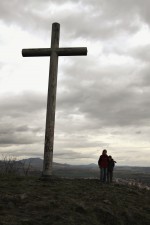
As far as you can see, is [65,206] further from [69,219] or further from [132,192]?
[132,192]

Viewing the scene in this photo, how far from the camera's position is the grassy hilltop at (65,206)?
7.05 meters

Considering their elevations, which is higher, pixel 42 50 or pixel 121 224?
pixel 42 50

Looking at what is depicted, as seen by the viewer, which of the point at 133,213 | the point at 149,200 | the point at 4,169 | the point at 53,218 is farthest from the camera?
the point at 4,169

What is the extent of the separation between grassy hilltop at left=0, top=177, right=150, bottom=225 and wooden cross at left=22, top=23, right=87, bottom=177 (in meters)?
1.96

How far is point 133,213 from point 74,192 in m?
2.00

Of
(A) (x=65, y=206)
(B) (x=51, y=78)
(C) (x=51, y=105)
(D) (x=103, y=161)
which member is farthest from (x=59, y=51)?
(A) (x=65, y=206)

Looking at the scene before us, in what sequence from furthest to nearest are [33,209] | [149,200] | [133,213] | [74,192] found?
[149,200], [74,192], [133,213], [33,209]

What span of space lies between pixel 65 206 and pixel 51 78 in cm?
623

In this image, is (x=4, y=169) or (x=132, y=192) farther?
(x=4, y=169)

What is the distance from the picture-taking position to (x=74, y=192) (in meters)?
9.87

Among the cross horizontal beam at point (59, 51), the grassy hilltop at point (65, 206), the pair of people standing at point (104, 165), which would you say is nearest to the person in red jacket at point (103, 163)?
the pair of people standing at point (104, 165)

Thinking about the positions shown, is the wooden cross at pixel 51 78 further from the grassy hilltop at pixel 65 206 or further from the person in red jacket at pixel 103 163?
the person in red jacket at pixel 103 163

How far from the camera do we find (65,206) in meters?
8.01

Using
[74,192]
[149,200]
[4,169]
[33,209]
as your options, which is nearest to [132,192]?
[149,200]
